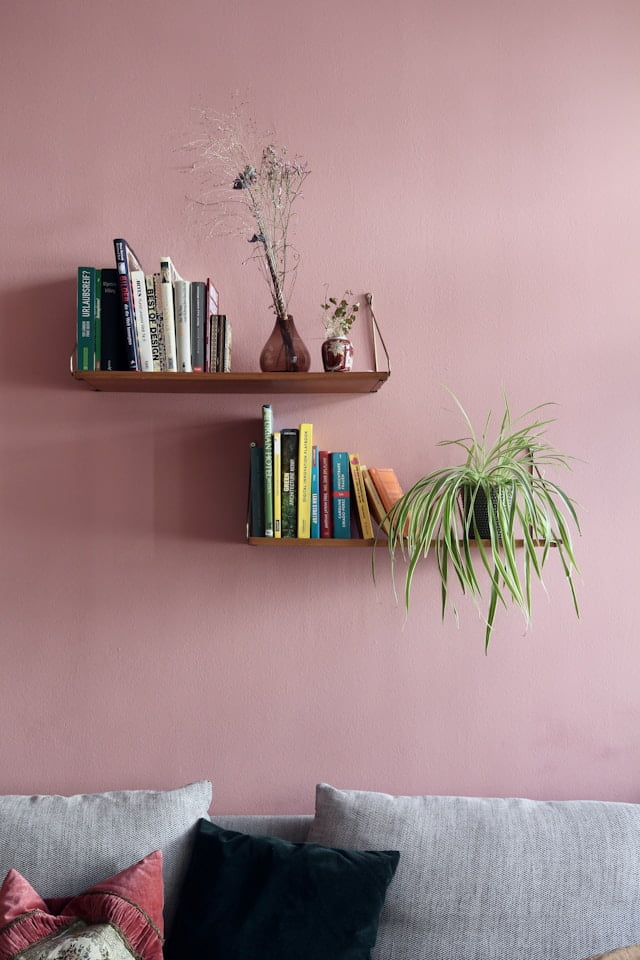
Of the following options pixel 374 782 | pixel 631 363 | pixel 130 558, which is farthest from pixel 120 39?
pixel 374 782

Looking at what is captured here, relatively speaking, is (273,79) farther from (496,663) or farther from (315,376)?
(496,663)

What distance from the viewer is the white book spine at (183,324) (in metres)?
1.83

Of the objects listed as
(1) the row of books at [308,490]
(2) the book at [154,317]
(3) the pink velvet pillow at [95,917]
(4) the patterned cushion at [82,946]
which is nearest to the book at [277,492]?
(1) the row of books at [308,490]

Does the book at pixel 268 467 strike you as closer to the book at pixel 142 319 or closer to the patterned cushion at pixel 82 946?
the book at pixel 142 319

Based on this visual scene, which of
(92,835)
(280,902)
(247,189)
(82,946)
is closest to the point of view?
(82,946)

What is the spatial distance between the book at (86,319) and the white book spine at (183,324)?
0.68ft

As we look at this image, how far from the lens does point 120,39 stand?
206 cm

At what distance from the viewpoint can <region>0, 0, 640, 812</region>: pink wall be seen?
196 cm

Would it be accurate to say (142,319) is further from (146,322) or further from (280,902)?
(280,902)

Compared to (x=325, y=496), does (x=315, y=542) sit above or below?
below

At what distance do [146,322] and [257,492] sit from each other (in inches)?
18.4

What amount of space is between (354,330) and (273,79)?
681 mm

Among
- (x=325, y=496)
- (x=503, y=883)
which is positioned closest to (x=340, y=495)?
(x=325, y=496)

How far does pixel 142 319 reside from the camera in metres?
1.83
